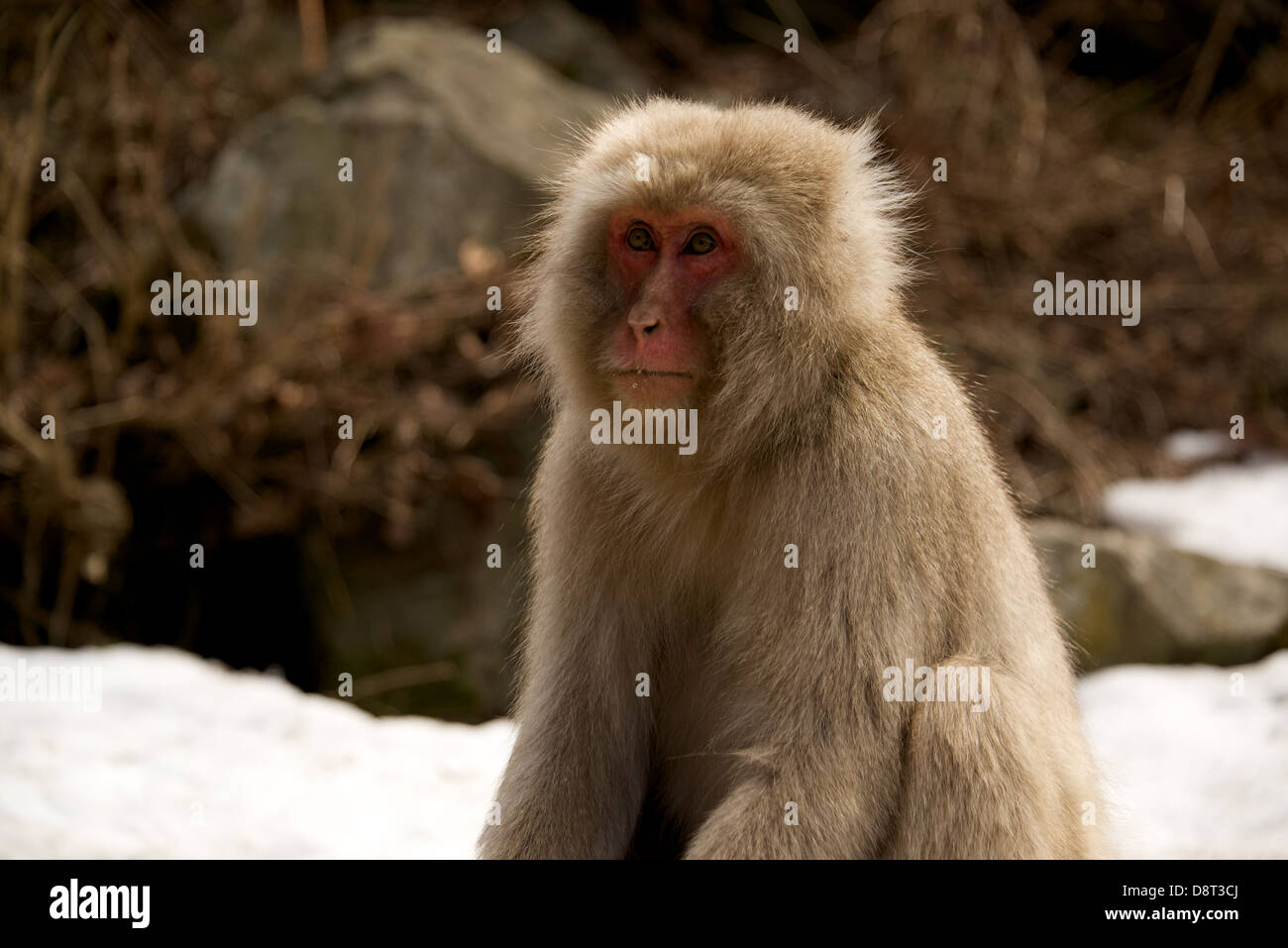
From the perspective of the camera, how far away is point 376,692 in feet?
24.2

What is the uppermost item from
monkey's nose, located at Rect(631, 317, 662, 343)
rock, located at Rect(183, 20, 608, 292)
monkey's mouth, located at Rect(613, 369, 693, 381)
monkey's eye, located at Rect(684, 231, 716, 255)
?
rock, located at Rect(183, 20, 608, 292)

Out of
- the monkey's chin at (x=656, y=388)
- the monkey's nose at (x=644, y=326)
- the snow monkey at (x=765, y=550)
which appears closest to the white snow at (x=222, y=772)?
the snow monkey at (x=765, y=550)

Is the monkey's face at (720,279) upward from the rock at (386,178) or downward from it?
downward

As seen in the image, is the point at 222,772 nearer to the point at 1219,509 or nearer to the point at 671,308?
the point at 671,308

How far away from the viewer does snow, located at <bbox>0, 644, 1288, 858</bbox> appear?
188 inches

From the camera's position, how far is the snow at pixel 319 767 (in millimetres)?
4766

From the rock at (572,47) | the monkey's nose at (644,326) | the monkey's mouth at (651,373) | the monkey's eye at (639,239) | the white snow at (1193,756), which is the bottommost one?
the white snow at (1193,756)

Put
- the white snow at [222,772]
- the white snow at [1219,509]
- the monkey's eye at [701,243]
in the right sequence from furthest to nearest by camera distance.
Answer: the white snow at [1219,509] → the white snow at [222,772] → the monkey's eye at [701,243]

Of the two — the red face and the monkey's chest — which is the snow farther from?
the red face

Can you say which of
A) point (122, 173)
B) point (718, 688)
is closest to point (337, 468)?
point (122, 173)

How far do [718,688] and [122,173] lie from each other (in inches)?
248

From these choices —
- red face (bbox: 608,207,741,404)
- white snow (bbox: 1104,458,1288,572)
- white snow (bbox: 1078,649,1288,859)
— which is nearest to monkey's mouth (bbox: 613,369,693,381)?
red face (bbox: 608,207,741,404)

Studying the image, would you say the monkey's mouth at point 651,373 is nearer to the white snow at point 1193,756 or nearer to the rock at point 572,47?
the white snow at point 1193,756

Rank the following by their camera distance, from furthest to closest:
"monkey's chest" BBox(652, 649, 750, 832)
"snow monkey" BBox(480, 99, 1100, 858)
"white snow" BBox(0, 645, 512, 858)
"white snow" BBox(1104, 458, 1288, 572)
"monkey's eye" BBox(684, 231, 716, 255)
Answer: "white snow" BBox(1104, 458, 1288, 572), "white snow" BBox(0, 645, 512, 858), "monkey's chest" BBox(652, 649, 750, 832), "monkey's eye" BBox(684, 231, 716, 255), "snow monkey" BBox(480, 99, 1100, 858)
